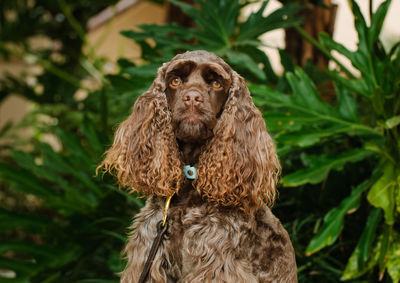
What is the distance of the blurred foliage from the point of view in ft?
6.90

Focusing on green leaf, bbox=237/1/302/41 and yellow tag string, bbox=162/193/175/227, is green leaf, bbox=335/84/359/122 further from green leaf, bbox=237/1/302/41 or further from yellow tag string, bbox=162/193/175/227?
yellow tag string, bbox=162/193/175/227

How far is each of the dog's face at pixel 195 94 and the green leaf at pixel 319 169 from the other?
98 centimetres

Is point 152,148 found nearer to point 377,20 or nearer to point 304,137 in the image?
point 304,137

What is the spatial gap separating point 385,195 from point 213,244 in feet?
3.71

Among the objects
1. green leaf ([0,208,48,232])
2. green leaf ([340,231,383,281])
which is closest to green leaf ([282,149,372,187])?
green leaf ([340,231,383,281])

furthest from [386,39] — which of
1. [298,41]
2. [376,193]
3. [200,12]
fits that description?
[376,193]

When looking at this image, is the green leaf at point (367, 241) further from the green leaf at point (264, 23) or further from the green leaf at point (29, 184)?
the green leaf at point (29, 184)

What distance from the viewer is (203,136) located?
1196 mm

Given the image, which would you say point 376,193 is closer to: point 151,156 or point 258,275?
point 258,275

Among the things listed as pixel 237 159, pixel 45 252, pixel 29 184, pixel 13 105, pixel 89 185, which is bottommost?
pixel 13 105

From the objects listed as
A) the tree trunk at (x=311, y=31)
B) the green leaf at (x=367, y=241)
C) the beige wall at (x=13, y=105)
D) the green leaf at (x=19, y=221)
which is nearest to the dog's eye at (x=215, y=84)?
the green leaf at (x=367, y=241)

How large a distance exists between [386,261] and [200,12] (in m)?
1.73

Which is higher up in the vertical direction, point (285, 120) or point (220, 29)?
point (220, 29)

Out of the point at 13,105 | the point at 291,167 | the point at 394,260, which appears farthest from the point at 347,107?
the point at 13,105
